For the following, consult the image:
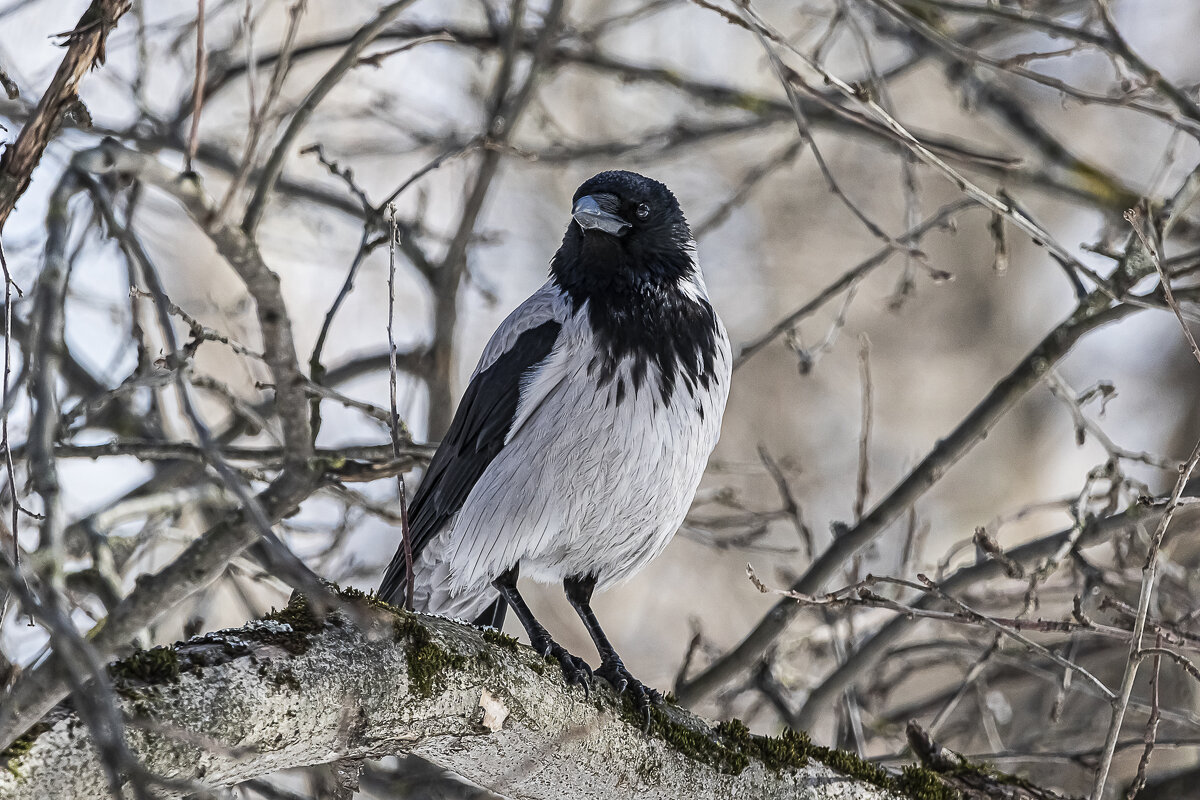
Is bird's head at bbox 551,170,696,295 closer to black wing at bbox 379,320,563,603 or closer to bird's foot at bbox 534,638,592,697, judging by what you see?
black wing at bbox 379,320,563,603

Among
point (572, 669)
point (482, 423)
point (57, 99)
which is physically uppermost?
point (482, 423)

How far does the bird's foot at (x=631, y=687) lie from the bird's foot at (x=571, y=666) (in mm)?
118

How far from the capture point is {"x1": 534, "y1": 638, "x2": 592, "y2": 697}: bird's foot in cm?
301

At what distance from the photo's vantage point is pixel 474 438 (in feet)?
13.5

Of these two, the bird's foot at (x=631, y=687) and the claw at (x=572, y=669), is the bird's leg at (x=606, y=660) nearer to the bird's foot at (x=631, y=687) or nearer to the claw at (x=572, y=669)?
the bird's foot at (x=631, y=687)

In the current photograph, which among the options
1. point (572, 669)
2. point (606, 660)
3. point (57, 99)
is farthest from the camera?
point (606, 660)

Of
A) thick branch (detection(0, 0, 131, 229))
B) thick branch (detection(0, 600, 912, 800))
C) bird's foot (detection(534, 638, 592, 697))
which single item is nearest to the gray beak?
bird's foot (detection(534, 638, 592, 697))

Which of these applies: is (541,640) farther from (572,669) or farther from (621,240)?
(621,240)

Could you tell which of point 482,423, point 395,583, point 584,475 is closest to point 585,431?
point 584,475

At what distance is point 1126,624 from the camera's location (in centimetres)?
363

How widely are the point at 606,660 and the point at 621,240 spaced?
5.21 ft

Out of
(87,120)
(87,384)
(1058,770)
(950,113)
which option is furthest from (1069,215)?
(87,120)

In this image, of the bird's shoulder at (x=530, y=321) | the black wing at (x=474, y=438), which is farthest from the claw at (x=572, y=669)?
the bird's shoulder at (x=530, y=321)

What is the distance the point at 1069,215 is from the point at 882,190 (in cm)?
181
